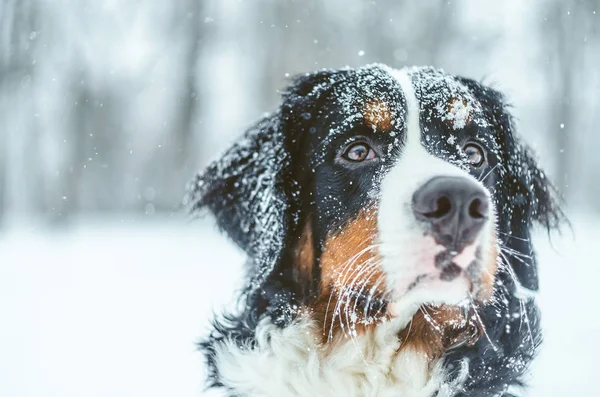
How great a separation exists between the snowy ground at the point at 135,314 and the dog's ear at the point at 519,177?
0.69ft

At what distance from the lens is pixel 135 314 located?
700 centimetres

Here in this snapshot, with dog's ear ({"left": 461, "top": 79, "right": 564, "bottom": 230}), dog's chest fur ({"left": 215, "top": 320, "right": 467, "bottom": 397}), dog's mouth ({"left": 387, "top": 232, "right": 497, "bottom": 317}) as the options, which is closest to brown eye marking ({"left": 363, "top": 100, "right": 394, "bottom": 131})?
dog's ear ({"left": 461, "top": 79, "right": 564, "bottom": 230})

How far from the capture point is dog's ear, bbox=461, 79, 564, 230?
3100mm

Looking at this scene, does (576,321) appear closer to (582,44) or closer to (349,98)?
(349,98)

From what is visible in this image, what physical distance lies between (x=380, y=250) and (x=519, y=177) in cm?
111

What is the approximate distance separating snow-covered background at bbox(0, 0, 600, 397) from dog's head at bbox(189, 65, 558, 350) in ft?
6.59

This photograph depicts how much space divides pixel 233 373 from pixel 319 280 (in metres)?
0.57

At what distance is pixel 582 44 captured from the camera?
647 inches

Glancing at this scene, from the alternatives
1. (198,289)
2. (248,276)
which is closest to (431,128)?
(248,276)

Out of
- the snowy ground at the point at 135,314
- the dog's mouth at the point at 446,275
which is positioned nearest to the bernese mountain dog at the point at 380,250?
the dog's mouth at the point at 446,275

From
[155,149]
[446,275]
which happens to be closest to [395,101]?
[446,275]

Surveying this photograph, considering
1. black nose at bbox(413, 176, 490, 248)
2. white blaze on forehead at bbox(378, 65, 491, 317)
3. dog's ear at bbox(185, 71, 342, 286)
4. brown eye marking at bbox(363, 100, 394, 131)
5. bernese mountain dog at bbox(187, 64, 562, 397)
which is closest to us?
black nose at bbox(413, 176, 490, 248)

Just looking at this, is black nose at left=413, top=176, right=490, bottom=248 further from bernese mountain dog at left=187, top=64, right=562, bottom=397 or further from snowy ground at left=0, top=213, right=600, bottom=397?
snowy ground at left=0, top=213, right=600, bottom=397

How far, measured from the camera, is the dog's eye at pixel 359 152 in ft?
9.20
